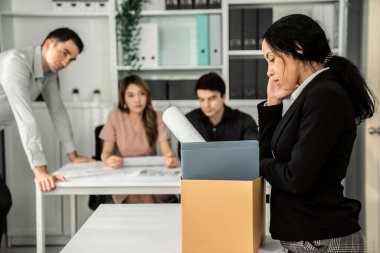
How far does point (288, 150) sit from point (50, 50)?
1945 mm

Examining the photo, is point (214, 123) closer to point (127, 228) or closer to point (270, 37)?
point (127, 228)

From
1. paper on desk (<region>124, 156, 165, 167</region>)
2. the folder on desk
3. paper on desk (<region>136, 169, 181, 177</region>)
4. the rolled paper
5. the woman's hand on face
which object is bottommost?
paper on desk (<region>136, 169, 181, 177</region>)

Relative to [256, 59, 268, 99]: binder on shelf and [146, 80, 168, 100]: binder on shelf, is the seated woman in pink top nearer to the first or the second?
[146, 80, 168, 100]: binder on shelf

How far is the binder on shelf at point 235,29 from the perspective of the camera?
3654mm

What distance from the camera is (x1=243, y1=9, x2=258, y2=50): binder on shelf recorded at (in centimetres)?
364

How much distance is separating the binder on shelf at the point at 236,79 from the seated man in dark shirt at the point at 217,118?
1.59 feet

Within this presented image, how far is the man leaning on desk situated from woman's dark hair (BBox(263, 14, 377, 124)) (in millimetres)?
1668

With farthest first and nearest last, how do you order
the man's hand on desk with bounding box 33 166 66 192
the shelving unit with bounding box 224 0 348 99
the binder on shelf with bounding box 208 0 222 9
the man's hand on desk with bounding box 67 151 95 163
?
1. the binder on shelf with bounding box 208 0 222 9
2. the shelving unit with bounding box 224 0 348 99
3. the man's hand on desk with bounding box 67 151 95 163
4. the man's hand on desk with bounding box 33 166 66 192

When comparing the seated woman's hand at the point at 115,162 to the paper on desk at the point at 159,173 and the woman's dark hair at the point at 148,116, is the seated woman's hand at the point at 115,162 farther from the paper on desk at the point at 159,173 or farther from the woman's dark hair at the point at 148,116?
the woman's dark hair at the point at 148,116

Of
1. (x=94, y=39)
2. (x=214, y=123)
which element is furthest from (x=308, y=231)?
(x=94, y=39)

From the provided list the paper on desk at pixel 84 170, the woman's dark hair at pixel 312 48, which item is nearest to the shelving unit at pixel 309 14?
the paper on desk at pixel 84 170

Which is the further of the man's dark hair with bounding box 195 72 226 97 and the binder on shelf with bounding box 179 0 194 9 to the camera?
the binder on shelf with bounding box 179 0 194 9

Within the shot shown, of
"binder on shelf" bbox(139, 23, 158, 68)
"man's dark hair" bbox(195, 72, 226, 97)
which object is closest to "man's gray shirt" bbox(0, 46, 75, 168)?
"binder on shelf" bbox(139, 23, 158, 68)

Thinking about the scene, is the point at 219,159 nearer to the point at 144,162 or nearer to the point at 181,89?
the point at 144,162
